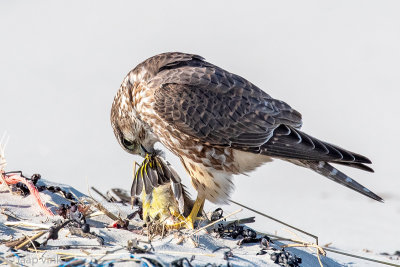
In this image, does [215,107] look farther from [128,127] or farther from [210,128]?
[128,127]

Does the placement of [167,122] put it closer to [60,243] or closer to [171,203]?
[171,203]

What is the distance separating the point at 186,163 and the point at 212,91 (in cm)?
58

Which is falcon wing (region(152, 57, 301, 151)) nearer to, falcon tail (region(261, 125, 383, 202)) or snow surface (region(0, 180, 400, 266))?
falcon tail (region(261, 125, 383, 202))

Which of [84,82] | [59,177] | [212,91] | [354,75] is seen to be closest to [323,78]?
[354,75]

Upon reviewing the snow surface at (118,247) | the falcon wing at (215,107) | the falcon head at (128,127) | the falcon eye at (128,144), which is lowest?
the snow surface at (118,247)

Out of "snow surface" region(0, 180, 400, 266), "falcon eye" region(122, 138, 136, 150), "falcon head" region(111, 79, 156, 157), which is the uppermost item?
"falcon head" region(111, 79, 156, 157)

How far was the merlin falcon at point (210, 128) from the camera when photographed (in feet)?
18.4

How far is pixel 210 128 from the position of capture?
18.6 feet

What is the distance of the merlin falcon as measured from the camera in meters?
5.62

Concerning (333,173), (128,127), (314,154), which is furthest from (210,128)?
(333,173)

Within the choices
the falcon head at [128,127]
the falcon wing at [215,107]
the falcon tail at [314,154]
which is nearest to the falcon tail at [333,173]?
the falcon tail at [314,154]

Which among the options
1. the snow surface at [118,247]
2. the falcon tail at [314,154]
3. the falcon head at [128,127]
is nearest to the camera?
the snow surface at [118,247]

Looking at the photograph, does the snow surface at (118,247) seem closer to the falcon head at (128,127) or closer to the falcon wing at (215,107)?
the falcon head at (128,127)

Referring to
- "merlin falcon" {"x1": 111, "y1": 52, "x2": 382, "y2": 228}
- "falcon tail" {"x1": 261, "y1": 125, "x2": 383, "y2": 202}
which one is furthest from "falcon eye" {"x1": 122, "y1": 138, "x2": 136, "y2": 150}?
"falcon tail" {"x1": 261, "y1": 125, "x2": 383, "y2": 202}
